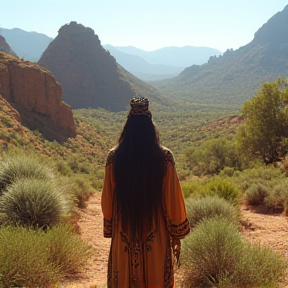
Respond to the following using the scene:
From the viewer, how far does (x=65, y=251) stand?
410 centimetres

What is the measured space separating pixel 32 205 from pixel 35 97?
2441 centimetres

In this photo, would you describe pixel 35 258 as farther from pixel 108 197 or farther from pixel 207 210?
pixel 207 210

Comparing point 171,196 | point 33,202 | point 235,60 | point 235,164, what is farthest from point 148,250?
point 235,60

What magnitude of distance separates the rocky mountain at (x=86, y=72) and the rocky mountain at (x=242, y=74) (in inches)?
924

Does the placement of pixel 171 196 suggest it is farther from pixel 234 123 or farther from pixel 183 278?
pixel 234 123

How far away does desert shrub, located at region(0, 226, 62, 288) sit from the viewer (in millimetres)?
3199

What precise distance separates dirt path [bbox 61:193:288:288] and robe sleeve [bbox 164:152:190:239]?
1.59 m

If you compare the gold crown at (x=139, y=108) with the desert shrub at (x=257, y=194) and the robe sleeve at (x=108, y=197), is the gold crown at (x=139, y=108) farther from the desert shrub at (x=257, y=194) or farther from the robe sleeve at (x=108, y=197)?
the desert shrub at (x=257, y=194)

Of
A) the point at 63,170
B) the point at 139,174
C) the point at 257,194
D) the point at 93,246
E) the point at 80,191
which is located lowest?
the point at 63,170

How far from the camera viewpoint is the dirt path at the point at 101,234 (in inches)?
162

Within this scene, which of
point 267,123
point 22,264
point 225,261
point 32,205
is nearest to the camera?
point 22,264

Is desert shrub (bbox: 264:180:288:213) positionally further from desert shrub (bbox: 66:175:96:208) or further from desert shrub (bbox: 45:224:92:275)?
desert shrub (bbox: 45:224:92:275)

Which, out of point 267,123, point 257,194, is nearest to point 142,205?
point 257,194

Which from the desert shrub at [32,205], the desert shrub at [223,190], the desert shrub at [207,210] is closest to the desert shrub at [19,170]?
the desert shrub at [32,205]
